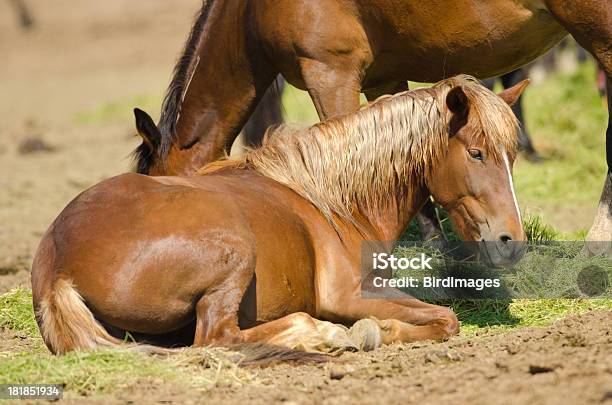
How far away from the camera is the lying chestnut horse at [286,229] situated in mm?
4199

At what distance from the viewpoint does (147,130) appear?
5945 millimetres

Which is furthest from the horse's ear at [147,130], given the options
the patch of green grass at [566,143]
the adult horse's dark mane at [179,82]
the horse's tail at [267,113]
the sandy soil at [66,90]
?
the patch of green grass at [566,143]

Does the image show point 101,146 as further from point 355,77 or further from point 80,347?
point 80,347

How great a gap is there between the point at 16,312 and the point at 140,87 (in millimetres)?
16996

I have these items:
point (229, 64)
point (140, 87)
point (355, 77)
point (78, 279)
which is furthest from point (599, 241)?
point (140, 87)

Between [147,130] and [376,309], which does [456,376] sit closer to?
[376,309]

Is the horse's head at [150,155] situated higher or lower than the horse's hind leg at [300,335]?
higher

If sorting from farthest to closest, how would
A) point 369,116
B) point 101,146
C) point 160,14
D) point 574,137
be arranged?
point 160,14, point 101,146, point 574,137, point 369,116

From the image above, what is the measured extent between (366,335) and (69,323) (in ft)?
4.32

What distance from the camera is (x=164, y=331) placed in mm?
4336

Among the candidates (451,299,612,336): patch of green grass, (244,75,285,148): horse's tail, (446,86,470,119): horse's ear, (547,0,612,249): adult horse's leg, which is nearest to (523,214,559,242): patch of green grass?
(451,299,612,336): patch of green grass

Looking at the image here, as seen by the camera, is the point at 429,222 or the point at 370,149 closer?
the point at 370,149

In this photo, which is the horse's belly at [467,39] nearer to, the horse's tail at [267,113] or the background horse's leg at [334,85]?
the background horse's leg at [334,85]

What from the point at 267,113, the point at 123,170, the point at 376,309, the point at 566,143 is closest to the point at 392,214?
the point at 376,309
